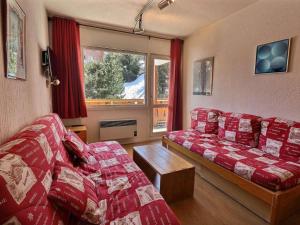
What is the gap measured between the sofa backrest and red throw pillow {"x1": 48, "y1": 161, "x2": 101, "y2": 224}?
4 cm

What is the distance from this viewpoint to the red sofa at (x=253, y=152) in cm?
158

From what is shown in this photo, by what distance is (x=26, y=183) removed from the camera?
2.60 ft

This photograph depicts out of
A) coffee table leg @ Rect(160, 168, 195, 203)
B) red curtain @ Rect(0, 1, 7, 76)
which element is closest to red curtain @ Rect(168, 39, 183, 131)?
coffee table leg @ Rect(160, 168, 195, 203)

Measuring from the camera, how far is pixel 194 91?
387 cm

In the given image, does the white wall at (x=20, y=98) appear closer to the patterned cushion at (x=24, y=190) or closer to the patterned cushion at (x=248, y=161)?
the patterned cushion at (x=24, y=190)

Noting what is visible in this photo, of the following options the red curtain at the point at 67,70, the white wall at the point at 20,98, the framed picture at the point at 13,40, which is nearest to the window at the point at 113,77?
the red curtain at the point at 67,70

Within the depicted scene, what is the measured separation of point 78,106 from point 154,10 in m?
2.12

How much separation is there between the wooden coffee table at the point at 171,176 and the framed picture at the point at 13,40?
153 centimetres

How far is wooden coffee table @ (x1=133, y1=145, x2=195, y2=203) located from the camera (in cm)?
183

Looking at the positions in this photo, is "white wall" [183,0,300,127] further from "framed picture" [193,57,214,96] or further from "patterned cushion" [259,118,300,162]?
"patterned cushion" [259,118,300,162]

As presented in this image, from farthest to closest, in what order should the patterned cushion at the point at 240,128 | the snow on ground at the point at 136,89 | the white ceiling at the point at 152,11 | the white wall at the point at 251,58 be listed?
the snow on ground at the point at 136,89
the white ceiling at the point at 152,11
the patterned cushion at the point at 240,128
the white wall at the point at 251,58

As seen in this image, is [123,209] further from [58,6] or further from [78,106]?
[58,6]

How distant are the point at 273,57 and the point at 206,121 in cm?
137

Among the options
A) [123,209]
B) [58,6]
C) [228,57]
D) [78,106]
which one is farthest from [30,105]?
[228,57]
